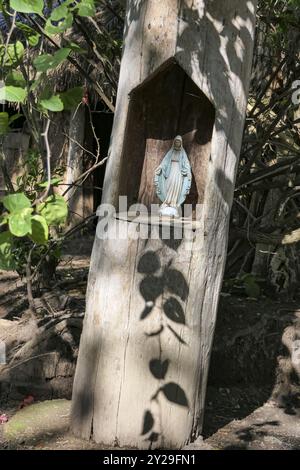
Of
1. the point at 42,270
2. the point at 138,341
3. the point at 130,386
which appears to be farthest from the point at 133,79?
the point at 42,270

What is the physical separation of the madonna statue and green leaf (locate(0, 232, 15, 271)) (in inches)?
34.0

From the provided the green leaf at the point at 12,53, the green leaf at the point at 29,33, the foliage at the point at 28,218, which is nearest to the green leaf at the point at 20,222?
the foliage at the point at 28,218

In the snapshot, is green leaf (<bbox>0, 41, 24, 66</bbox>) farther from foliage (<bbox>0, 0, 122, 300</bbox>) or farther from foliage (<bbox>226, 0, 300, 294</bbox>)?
foliage (<bbox>226, 0, 300, 294</bbox>)

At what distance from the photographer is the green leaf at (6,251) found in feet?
11.1

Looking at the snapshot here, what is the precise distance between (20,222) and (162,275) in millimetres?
774

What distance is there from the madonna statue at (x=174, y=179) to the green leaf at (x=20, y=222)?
0.87 metres

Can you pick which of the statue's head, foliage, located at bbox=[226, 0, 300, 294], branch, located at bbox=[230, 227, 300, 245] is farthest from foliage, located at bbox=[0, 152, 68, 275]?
foliage, located at bbox=[226, 0, 300, 294]

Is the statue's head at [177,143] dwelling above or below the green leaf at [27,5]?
below

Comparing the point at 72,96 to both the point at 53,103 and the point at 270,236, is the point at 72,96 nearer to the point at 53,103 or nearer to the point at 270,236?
the point at 53,103

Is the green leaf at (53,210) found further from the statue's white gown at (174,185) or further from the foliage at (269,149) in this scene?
the foliage at (269,149)

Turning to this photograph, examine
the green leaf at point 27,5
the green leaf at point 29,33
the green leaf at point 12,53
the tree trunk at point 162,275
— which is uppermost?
the green leaf at point 29,33

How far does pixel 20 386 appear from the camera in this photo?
13.9 feet

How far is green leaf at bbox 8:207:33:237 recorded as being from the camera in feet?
10.2
